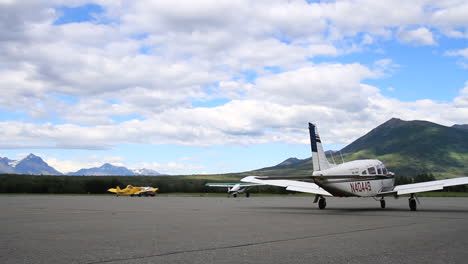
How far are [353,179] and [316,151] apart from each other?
8.79 ft

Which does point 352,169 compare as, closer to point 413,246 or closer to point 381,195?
point 381,195

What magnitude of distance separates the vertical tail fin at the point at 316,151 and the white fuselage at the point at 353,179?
48 centimetres

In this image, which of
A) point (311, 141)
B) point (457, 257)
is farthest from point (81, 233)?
point (311, 141)

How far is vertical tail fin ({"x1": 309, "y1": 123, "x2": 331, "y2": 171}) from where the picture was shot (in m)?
25.9

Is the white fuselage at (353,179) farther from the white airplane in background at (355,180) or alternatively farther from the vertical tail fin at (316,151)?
the vertical tail fin at (316,151)

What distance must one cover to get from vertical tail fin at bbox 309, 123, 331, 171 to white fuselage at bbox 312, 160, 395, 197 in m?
0.48

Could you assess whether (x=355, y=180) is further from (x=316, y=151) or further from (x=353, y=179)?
(x=316, y=151)

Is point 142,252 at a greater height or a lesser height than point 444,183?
lesser

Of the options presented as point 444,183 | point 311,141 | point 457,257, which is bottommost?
point 457,257

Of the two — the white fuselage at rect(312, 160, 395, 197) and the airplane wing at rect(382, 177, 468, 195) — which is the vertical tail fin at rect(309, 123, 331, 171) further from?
the airplane wing at rect(382, 177, 468, 195)

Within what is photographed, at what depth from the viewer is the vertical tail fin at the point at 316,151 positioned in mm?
25859

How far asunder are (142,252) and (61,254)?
1554 millimetres

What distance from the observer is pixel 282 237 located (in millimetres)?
11836

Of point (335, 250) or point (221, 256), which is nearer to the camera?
point (221, 256)
